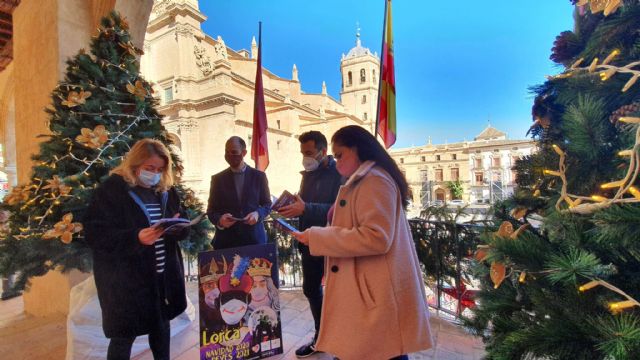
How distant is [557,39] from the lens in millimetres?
1126

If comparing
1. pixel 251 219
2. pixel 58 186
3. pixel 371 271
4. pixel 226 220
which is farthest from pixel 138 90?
pixel 371 271

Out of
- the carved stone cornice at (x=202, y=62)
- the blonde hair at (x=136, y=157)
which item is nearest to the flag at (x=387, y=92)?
the blonde hair at (x=136, y=157)

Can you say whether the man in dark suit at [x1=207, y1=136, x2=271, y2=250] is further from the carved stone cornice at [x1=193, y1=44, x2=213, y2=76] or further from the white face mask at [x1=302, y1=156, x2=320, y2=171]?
the carved stone cornice at [x1=193, y1=44, x2=213, y2=76]

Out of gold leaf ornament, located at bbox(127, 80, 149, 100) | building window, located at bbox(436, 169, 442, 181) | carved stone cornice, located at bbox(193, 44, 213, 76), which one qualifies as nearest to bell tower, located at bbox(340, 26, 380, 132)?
building window, located at bbox(436, 169, 442, 181)

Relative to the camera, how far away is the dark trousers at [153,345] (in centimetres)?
161

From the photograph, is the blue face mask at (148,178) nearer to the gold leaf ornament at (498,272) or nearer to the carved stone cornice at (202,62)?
the gold leaf ornament at (498,272)

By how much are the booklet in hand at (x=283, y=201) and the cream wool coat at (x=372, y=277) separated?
0.55m

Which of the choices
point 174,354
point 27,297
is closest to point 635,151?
point 174,354

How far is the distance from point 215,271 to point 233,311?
0.32 metres

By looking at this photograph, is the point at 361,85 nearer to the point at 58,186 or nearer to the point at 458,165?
the point at 458,165

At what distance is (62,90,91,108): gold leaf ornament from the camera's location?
2.32 m

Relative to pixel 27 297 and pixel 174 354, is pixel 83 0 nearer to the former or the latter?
pixel 27 297

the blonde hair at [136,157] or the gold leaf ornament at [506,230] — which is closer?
the gold leaf ornament at [506,230]

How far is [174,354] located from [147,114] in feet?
7.36
